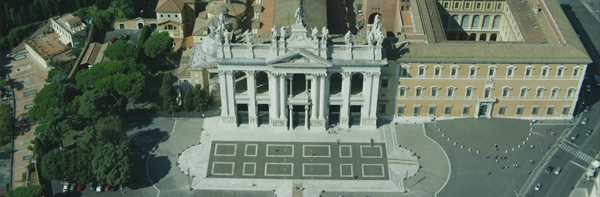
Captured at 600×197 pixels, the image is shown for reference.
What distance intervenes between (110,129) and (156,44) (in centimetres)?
3699

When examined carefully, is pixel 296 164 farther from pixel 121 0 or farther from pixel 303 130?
pixel 121 0

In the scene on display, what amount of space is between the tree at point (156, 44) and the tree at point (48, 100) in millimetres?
24538

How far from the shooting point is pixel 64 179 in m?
130

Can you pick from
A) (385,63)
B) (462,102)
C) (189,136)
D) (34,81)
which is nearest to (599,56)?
(462,102)

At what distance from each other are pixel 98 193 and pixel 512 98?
85.1 metres

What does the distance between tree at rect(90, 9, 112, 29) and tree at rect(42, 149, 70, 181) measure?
62.5 m

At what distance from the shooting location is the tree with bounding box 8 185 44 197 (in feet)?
411

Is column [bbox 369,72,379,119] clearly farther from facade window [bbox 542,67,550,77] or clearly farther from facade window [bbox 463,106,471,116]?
facade window [bbox 542,67,550,77]

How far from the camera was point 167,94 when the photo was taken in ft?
488

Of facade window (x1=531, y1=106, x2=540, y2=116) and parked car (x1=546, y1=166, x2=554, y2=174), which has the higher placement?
facade window (x1=531, y1=106, x2=540, y2=116)

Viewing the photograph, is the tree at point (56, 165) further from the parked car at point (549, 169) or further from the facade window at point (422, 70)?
the parked car at point (549, 169)

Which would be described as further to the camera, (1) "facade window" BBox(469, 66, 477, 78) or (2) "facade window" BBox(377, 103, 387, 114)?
(2) "facade window" BBox(377, 103, 387, 114)

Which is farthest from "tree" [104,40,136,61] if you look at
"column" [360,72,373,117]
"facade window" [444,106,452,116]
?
"facade window" [444,106,452,116]

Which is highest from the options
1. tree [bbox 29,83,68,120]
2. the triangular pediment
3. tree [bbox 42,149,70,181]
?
the triangular pediment
